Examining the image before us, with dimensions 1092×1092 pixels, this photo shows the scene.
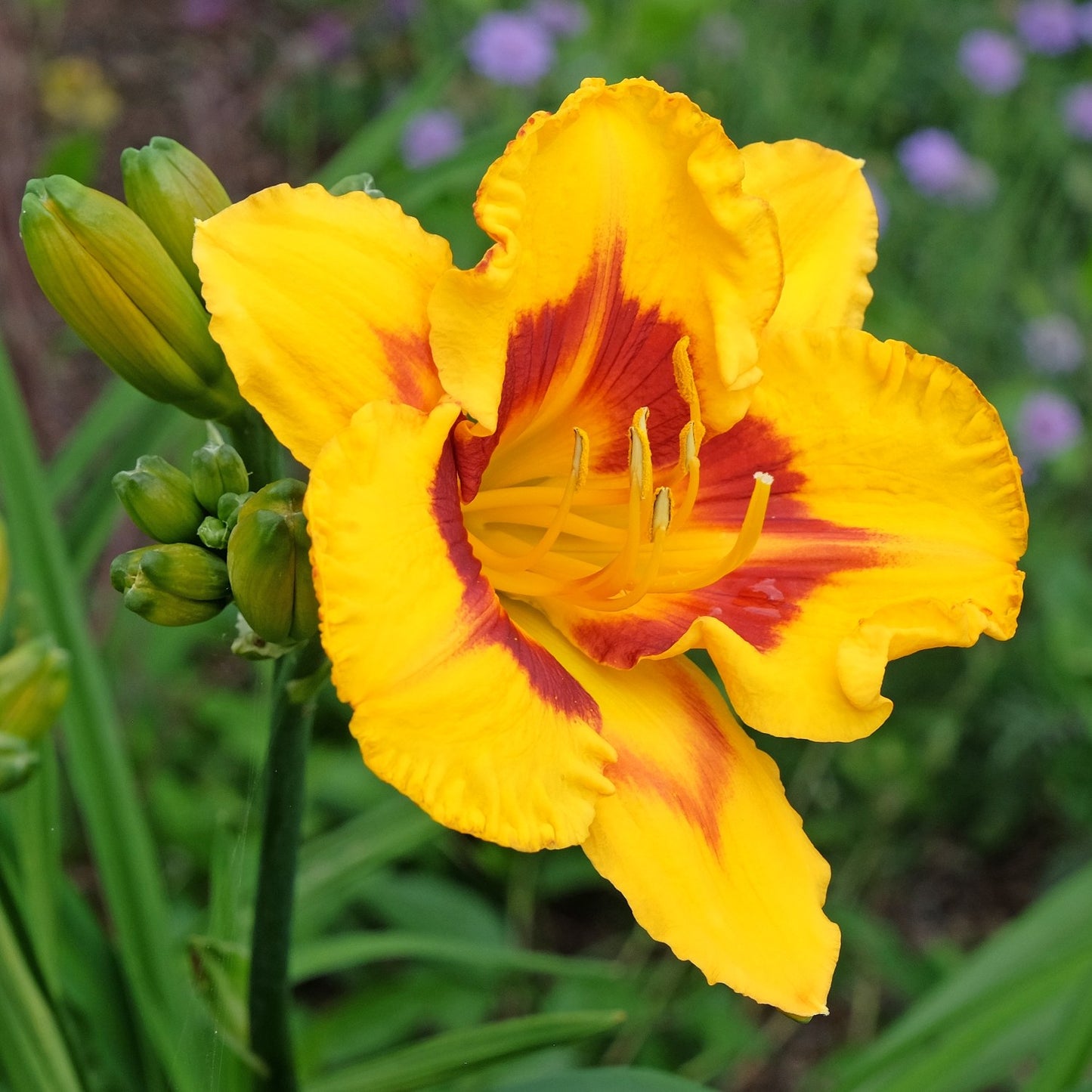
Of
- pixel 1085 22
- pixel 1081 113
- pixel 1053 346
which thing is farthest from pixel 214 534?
pixel 1085 22

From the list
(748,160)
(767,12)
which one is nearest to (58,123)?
(767,12)

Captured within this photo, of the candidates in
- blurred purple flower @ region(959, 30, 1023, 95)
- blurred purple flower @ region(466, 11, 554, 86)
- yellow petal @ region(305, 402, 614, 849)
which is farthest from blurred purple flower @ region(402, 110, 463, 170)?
yellow petal @ region(305, 402, 614, 849)

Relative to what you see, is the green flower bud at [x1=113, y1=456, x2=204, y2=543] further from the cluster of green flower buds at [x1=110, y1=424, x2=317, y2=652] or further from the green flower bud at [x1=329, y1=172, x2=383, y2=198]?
the green flower bud at [x1=329, y1=172, x2=383, y2=198]

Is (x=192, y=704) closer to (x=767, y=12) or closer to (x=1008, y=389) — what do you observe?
(x=1008, y=389)

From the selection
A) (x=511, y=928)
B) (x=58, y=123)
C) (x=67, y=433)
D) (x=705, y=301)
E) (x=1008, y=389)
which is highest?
(x=705, y=301)

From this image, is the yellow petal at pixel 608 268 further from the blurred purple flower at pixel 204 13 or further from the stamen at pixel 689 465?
the blurred purple flower at pixel 204 13
